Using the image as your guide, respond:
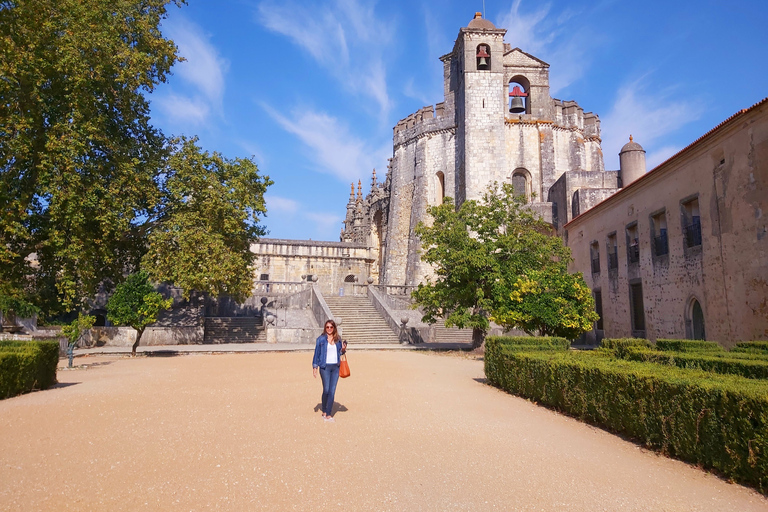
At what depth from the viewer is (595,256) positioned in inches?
856

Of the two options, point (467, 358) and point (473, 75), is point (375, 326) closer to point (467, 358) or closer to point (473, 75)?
point (467, 358)

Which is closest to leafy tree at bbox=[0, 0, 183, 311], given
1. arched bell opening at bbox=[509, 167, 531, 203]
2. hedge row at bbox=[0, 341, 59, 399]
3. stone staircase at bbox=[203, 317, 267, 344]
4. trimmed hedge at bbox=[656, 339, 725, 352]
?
hedge row at bbox=[0, 341, 59, 399]

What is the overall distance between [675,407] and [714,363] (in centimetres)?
299

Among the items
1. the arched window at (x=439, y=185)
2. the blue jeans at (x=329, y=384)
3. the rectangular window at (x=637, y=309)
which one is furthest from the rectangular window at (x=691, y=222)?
the arched window at (x=439, y=185)

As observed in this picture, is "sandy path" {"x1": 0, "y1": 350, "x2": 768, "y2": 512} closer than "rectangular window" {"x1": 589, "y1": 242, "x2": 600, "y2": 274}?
Yes

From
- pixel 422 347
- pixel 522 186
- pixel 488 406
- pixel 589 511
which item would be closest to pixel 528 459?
pixel 589 511

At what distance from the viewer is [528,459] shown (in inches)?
204

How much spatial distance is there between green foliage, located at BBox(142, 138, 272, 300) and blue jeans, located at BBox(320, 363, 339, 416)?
37.6ft

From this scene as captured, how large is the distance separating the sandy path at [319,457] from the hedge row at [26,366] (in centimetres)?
36

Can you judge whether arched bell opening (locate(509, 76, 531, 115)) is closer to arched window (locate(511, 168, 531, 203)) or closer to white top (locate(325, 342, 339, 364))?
arched window (locate(511, 168, 531, 203))

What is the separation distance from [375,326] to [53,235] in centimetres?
1317

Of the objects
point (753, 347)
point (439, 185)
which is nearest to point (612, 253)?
point (753, 347)

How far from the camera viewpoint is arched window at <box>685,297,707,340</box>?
14719 mm

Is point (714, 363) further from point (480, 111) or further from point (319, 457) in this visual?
point (480, 111)
